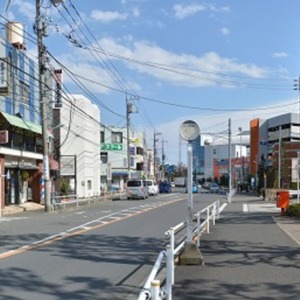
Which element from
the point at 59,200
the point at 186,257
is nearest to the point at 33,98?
the point at 59,200

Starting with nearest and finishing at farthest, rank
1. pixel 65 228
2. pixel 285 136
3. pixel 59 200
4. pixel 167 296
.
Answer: pixel 167 296 < pixel 65 228 < pixel 59 200 < pixel 285 136

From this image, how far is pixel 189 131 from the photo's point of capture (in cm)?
1090

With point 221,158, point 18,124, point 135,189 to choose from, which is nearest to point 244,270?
point 18,124

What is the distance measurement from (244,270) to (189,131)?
304 centimetres

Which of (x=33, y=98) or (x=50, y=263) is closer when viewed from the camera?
(x=50, y=263)

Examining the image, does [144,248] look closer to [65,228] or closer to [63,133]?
[65,228]

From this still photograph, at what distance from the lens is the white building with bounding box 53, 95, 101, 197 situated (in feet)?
174

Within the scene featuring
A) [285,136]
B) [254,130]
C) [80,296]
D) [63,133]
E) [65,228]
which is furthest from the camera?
[254,130]

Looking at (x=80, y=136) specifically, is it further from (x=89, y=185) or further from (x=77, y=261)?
(x=77, y=261)

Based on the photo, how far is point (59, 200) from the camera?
36.5 meters

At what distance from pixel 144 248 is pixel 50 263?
3305mm

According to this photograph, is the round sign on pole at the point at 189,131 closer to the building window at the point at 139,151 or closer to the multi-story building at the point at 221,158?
the building window at the point at 139,151

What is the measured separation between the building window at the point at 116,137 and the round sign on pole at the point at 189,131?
68.9 metres

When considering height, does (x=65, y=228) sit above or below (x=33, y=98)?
below
